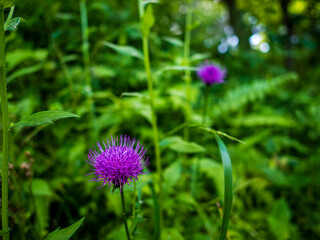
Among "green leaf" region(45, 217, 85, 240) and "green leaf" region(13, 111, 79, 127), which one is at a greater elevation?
"green leaf" region(13, 111, 79, 127)

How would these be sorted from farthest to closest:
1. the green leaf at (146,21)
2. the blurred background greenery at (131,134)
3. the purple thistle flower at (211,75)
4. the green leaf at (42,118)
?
the purple thistle flower at (211,75), the blurred background greenery at (131,134), the green leaf at (146,21), the green leaf at (42,118)

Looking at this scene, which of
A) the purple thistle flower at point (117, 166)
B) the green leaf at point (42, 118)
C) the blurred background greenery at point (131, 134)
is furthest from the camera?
the blurred background greenery at point (131, 134)

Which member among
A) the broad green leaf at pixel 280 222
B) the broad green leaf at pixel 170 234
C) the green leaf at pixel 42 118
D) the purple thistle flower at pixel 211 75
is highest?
the purple thistle flower at pixel 211 75

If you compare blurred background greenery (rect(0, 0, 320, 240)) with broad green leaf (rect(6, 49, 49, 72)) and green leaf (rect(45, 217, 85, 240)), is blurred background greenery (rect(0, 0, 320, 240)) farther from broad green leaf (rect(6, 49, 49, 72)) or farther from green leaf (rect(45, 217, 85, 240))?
green leaf (rect(45, 217, 85, 240))

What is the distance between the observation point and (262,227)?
169 cm

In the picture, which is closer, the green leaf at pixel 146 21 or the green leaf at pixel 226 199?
the green leaf at pixel 226 199

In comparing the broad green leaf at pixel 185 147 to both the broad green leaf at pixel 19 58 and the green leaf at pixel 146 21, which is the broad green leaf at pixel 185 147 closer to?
the green leaf at pixel 146 21

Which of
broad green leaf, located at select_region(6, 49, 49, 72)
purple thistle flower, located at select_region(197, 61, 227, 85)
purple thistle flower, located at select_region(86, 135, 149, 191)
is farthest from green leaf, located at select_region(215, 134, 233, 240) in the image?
broad green leaf, located at select_region(6, 49, 49, 72)

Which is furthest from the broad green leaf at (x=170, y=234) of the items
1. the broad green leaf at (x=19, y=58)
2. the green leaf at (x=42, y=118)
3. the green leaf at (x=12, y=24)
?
the broad green leaf at (x=19, y=58)

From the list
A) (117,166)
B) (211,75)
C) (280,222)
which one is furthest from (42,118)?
(280,222)

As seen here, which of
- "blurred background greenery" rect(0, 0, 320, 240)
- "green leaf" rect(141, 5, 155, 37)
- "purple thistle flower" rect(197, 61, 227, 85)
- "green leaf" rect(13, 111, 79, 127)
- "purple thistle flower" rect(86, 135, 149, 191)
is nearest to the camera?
"green leaf" rect(13, 111, 79, 127)

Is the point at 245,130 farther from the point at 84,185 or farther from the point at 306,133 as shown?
the point at 84,185

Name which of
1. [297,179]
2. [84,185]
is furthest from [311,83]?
[84,185]

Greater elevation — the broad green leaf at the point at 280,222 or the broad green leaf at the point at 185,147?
the broad green leaf at the point at 185,147
